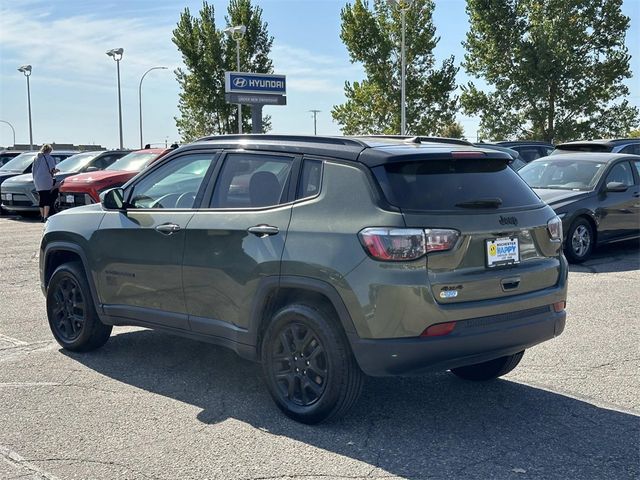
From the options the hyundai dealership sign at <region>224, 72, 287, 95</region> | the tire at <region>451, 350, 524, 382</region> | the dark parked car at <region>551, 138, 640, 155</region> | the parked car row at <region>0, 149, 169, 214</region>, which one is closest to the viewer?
the tire at <region>451, 350, 524, 382</region>

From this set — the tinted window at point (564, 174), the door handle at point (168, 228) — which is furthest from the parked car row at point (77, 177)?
the door handle at point (168, 228)

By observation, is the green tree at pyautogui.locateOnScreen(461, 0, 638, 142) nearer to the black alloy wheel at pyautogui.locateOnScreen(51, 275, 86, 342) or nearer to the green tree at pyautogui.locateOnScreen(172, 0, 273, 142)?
the green tree at pyautogui.locateOnScreen(172, 0, 273, 142)

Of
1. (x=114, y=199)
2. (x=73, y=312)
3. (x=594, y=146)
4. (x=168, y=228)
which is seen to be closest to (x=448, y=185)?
(x=168, y=228)

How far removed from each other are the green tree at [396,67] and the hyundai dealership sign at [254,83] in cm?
1703

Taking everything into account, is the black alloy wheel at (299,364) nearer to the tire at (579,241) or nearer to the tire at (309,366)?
the tire at (309,366)

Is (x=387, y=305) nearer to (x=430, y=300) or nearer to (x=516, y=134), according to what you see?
(x=430, y=300)

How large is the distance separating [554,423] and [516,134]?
37.8 m

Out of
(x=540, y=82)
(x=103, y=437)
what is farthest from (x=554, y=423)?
(x=540, y=82)

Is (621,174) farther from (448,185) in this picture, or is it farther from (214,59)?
(214,59)

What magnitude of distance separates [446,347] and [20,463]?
2.36 metres

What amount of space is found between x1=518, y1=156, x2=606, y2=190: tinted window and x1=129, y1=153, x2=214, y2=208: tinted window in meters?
7.57

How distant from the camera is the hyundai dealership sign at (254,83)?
24.6 m

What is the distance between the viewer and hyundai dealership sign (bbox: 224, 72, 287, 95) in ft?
80.7

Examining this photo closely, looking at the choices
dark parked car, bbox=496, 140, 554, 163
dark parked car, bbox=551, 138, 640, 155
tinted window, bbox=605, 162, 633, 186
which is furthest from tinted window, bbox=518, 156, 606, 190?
dark parked car, bbox=496, 140, 554, 163
